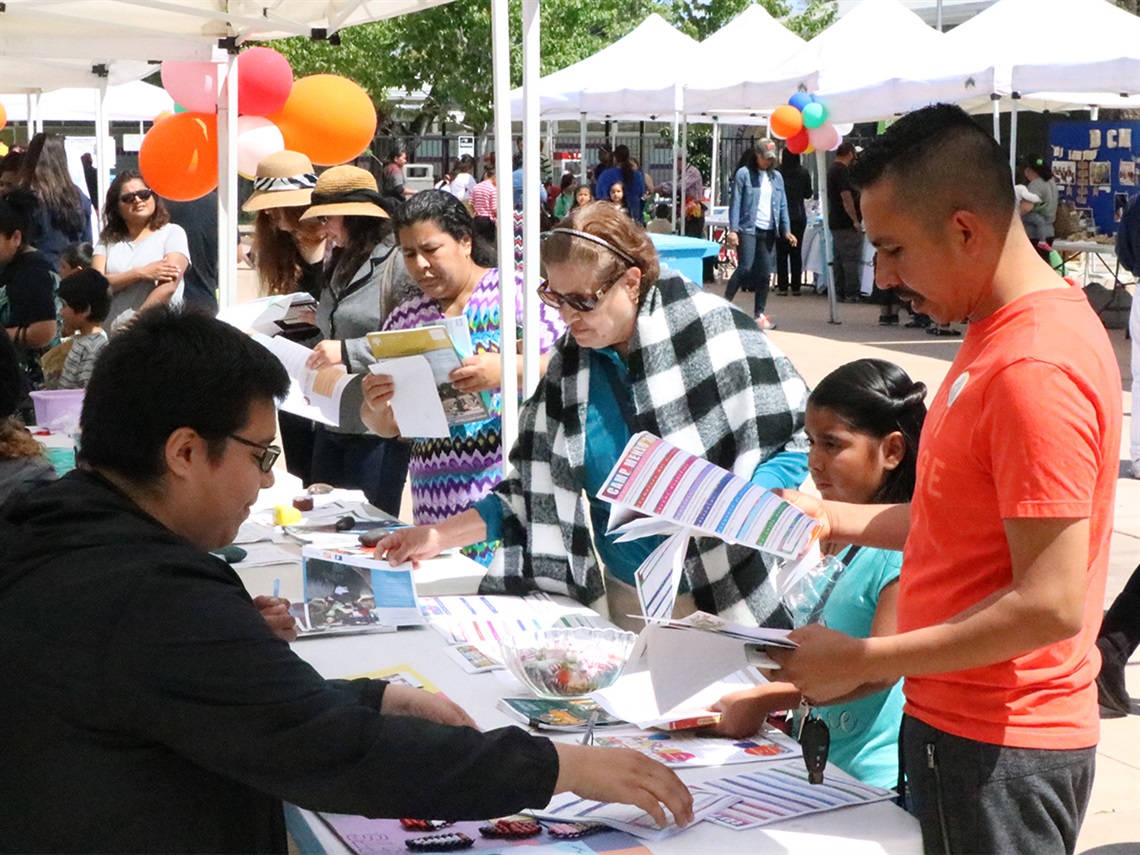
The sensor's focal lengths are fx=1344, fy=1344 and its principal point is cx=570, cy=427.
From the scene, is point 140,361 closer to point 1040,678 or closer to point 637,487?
point 637,487

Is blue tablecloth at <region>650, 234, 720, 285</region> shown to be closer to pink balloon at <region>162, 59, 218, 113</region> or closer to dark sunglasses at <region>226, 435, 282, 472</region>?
pink balloon at <region>162, 59, 218, 113</region>

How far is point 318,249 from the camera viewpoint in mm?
5188

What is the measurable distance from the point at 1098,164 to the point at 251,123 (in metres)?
12.4

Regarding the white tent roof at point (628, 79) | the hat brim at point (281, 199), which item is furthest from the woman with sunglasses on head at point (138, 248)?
the white tent roof at point (628, 79)

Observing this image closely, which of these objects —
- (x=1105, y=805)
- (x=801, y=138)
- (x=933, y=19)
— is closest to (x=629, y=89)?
(x=801, y=138)

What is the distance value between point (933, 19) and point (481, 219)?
34001 millimetres

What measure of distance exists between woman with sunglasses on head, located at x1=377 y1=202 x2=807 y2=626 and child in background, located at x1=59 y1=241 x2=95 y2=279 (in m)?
5.13

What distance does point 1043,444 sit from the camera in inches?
64.6

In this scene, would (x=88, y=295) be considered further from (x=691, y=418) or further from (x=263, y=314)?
(x=691, y=418)

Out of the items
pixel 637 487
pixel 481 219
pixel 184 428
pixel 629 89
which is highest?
pixel 629 89

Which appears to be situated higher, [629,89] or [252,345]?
[629,89]

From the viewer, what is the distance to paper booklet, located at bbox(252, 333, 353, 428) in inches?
153

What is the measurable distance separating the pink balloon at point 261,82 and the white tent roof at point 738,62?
849 cm

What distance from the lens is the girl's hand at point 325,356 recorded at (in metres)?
3.98
